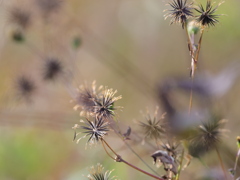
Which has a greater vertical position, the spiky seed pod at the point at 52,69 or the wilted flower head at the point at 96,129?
the spiky seed pod at the point at 52,69

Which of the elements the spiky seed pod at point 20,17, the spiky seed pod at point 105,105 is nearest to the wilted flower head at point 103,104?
the spiky seed pod at point 105,105

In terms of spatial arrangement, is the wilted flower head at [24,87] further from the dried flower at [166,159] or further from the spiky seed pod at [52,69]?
the dried flower at [166,159]

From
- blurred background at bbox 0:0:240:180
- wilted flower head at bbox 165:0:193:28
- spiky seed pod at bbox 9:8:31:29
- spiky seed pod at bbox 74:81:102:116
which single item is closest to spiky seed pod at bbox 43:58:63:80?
blurred background at bbox 0:0:240:180

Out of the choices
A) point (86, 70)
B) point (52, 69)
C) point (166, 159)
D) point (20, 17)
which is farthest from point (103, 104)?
point (86, 70)

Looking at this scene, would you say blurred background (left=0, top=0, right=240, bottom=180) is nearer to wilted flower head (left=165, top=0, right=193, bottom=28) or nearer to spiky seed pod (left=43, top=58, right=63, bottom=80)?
spiky seed pod (left=43, top=58, right=63, bottom=80)

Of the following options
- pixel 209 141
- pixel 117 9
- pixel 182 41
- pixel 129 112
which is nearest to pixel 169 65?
pixel 182 41

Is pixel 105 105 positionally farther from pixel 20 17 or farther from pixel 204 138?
pixel 20 17

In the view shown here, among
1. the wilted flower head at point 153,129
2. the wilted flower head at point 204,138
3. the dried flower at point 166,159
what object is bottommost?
the dried flower at point 166,159
